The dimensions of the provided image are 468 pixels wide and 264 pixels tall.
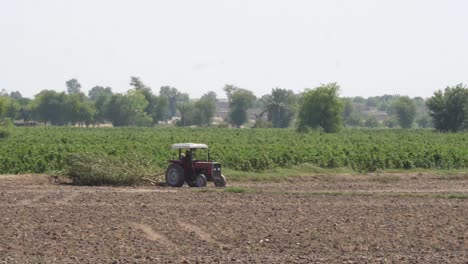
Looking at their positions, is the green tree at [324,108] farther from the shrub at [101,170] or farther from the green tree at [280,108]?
the shrub at [101,170]

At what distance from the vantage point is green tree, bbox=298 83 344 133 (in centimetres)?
9488

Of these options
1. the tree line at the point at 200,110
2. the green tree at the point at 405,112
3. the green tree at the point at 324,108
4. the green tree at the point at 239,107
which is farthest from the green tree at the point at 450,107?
the green tree at the point at 405,112

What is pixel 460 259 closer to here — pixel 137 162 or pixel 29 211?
pixel 29 211

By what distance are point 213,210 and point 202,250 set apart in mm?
5355

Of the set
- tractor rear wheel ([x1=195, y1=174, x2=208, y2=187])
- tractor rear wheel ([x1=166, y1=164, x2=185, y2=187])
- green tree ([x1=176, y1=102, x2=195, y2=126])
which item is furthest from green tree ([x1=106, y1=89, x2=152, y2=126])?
tractor rear wheel ([x1=195, y1=174, x2=208, y2=187])

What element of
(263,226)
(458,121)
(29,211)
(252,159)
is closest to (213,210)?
(263,226)

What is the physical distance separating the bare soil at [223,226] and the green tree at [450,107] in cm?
7004

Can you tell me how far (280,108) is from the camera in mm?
164375

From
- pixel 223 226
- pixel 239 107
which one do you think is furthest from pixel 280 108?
pixel 223 226

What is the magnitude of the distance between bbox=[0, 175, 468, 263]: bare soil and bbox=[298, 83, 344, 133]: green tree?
6624 cm

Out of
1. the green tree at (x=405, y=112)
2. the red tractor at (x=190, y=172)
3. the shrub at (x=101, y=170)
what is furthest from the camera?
the green tree at (x=405, y=112)

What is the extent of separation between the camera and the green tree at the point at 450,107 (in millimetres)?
95562

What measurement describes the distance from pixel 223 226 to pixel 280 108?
144234 millimetres

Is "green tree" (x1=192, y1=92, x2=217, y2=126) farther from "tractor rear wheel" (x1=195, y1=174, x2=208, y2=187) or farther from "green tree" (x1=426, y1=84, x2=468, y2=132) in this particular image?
"tractor rear wheel" (x1=195, y1=174, x2=208, y2=187)
